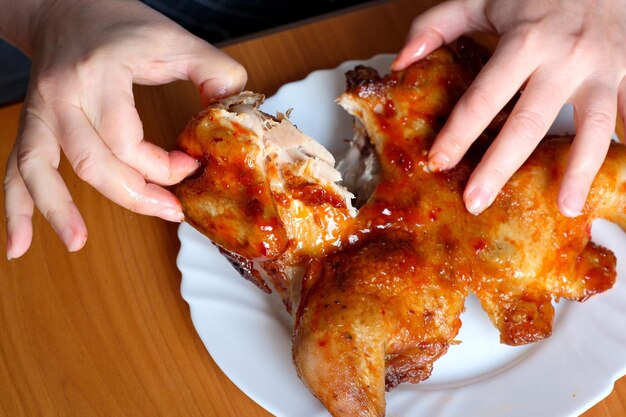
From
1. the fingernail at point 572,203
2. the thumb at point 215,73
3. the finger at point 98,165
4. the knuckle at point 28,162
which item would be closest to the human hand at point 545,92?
the fingernail at point 572,203

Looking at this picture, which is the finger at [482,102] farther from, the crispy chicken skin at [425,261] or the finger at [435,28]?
the finger at [435,28]

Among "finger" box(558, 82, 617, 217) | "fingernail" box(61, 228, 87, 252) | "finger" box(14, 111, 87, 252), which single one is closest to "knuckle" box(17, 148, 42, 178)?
"finger" box(14, 111, 87, 252)

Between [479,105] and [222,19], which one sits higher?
[479,105]

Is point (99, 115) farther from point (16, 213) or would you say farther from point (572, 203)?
point (572, 203)

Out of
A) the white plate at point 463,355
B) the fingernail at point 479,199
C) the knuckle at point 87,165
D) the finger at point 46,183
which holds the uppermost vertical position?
the fingernail at point 479,199

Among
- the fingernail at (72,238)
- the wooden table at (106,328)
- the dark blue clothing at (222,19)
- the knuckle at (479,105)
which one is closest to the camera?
the fingernail at (72,238)

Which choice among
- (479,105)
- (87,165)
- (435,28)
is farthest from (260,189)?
(435,28)

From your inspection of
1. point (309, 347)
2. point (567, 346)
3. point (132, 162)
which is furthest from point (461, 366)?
point (132, 162)
